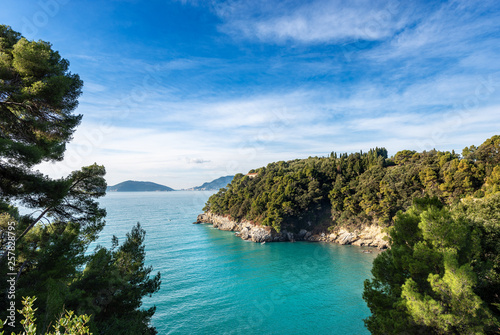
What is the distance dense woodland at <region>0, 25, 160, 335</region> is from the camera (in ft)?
22.0

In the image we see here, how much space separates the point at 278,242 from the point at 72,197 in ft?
140

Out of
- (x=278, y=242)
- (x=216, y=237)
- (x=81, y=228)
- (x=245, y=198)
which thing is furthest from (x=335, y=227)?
(x=81, y=228)

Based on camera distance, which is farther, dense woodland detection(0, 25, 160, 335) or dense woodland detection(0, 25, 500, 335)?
dense woodland detection(0, 25, 500, 335)

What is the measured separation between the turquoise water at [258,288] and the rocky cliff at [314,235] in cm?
260

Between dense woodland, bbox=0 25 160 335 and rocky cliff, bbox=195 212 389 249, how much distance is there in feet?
124

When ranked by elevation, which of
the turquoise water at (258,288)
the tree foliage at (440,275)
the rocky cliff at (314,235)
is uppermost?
the tree foliage at (440,275)

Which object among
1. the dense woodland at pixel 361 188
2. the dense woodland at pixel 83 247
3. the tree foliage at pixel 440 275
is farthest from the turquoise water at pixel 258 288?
the tree foliage at pixel 440 275

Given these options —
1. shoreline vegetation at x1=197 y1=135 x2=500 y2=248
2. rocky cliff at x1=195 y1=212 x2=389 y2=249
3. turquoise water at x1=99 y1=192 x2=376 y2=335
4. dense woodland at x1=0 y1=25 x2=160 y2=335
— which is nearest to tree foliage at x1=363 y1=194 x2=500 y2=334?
turquoise water at x1=99 y1=192 x2=376 y2=335

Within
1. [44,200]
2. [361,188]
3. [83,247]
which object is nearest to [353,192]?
[361,188]

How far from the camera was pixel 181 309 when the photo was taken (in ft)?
69.1

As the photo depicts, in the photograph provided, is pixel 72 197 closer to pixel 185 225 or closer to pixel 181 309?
pixel 181 309

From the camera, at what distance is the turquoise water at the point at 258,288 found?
729 inches

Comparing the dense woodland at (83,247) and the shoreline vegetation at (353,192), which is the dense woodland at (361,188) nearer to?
the shoreline vegetation at (353,192)

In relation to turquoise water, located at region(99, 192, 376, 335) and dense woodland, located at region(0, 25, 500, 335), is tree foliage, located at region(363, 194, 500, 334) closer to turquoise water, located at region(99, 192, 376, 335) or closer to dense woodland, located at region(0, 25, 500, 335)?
dense woodland, located at region(0, 25, 500, 335)
